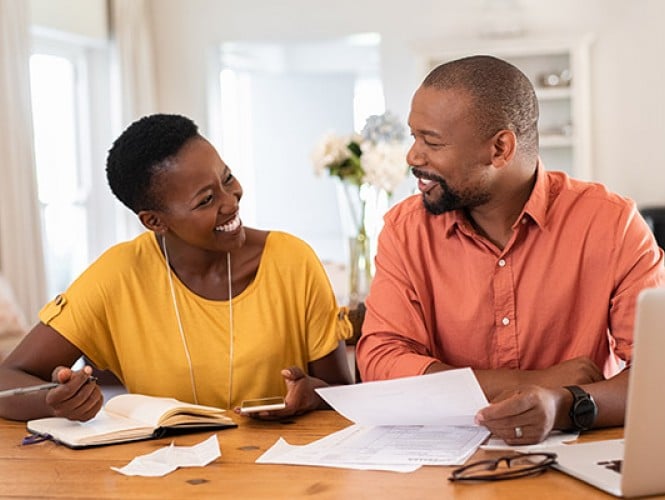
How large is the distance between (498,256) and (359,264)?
160 centimetres

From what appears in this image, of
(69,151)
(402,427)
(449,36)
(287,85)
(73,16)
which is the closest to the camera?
(402,427)

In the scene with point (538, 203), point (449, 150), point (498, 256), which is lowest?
point (498, 256)

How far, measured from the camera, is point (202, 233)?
2.27 meters

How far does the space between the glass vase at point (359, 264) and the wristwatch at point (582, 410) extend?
1.88 meters

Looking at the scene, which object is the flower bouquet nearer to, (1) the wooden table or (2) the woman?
(2) the woman

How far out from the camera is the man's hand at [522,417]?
66.1 inches

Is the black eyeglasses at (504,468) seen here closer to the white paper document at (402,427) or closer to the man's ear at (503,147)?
the white paper document at (402,427)

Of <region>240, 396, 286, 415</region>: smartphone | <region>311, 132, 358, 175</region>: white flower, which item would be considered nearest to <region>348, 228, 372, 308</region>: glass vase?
<region>311, 132, 358, 175</region>: white flower

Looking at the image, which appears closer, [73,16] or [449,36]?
[73,16]

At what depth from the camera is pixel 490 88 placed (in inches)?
83.0

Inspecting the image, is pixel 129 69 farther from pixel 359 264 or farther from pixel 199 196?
pixel 199 196

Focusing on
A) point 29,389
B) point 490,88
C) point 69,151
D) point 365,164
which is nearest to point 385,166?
point 365,164

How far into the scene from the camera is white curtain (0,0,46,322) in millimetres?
5613

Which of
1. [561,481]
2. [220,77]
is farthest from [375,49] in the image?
[561,481]
